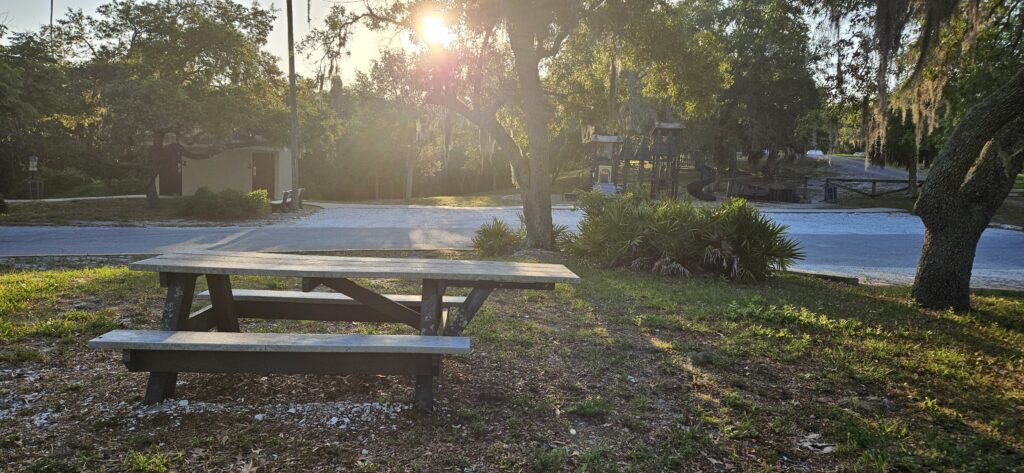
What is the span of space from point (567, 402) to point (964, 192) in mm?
5772

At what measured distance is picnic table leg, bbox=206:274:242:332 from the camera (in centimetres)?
420

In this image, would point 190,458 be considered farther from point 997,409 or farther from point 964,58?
point 964,58

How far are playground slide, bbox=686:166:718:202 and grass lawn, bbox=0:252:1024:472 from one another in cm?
2566

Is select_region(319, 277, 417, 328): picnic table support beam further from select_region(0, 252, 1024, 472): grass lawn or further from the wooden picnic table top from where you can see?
select_region(0, 252, 1024, 472): grass lawn

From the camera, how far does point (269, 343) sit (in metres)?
3.25

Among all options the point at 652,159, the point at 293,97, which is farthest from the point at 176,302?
the point at 652,159

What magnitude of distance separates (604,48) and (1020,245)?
1196 centimetres

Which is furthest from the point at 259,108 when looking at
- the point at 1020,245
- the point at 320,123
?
the point at 1020,245

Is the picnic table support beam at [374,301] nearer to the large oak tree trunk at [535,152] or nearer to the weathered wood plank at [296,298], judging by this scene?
the weathered wood plank at [296,298]

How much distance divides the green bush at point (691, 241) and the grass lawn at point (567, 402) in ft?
9.62

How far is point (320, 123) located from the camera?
2362cm

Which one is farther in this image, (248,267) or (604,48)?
(604,48)

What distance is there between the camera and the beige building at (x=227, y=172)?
86.7ft

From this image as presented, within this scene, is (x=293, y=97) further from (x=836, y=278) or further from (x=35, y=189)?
(x=836, y=278)
